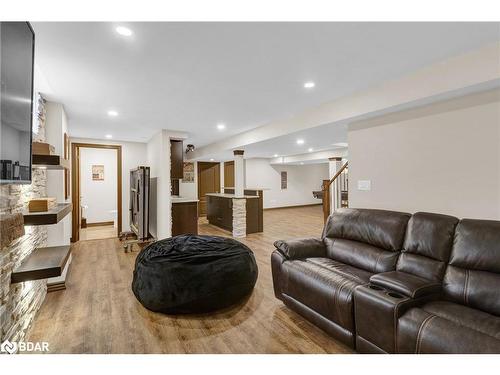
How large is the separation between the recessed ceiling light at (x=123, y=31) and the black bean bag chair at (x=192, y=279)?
205 centimetres

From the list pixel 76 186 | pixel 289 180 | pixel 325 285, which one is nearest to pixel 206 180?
pixel 289 180

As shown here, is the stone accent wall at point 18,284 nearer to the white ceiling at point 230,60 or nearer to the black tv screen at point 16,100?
the black tv screen at point 16,100

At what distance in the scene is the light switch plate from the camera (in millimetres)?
3482

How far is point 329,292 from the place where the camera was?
211 cm

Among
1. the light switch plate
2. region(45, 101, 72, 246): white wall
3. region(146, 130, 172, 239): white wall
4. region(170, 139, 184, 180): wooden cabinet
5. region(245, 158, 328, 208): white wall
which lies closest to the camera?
region(45, 101, 72, 246): white wall

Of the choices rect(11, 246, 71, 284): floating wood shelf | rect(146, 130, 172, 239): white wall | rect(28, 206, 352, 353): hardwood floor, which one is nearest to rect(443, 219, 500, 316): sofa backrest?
rect(28, 206, 352, 353): hardwood floor

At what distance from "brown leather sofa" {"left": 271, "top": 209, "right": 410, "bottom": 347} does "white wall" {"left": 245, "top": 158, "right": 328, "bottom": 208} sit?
7884mm

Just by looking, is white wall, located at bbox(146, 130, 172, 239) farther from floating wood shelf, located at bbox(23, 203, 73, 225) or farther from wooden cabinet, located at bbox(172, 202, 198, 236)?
floating wood shelf, located at bbox(23, 203, 73, 225)

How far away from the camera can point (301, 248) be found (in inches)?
111

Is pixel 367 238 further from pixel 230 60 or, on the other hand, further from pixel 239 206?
pixel 239 206

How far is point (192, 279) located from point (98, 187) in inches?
253

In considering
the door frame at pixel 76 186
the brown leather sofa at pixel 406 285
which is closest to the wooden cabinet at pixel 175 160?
the door frame at pixel 76 186

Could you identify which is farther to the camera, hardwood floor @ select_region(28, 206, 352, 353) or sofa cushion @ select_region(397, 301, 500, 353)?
hardwood floor @ select_region(28, 206, 352, 353)

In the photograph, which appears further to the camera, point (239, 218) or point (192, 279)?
point (239, 218)
